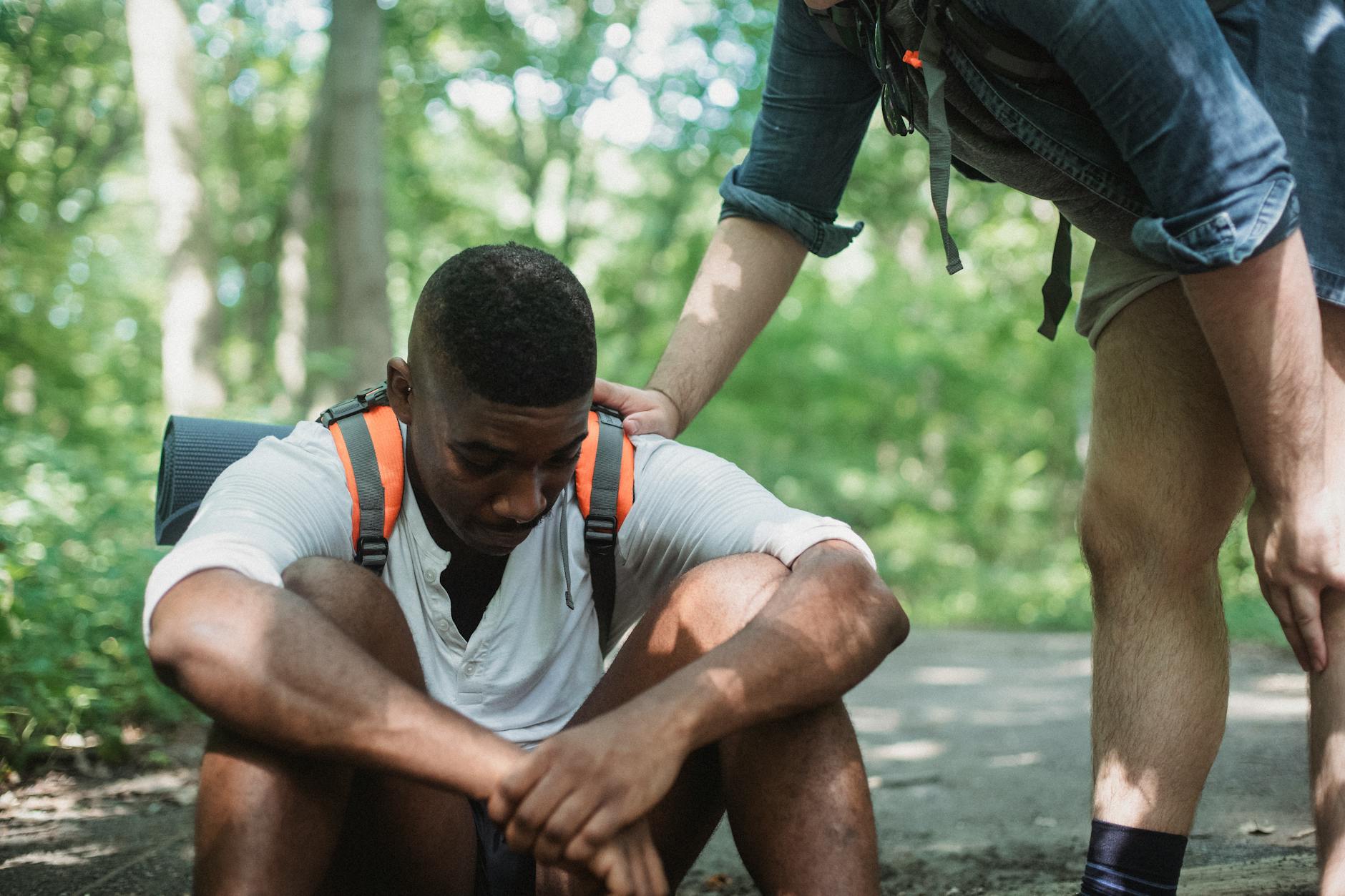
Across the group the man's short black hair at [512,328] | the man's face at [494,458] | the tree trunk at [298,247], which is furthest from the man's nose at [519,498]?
the tree trunk at [298,247]

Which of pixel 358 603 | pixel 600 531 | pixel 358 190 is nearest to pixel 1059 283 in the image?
pixel 600 531

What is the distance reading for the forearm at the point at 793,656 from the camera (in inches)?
73.2

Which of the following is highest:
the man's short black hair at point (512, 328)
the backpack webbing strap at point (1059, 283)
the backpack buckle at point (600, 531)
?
the backpack webbing strap at point (1059, 283)

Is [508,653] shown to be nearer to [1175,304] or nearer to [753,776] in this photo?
[753,776]

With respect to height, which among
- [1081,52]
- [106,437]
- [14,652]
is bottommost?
[106,437]

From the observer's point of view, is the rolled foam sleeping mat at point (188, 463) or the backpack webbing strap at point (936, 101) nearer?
the backpack webbing strap at point (936, 101)

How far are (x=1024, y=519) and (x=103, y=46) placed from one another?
14.6 m

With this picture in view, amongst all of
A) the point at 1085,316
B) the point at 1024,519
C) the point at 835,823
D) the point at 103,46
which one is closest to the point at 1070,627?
the point at 1024,519

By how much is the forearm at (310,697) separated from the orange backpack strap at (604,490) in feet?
2.17

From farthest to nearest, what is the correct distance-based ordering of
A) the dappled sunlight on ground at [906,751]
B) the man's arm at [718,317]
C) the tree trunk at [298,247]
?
the tree trunk at [298,247] < the dappled sunlight on ground at [906,751] < the man's arm at [718,317]

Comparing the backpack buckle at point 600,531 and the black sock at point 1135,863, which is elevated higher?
the backpack buckle at point 600,531

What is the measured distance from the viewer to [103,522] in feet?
17.3

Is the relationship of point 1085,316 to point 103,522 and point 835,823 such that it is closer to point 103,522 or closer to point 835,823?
point 835,823

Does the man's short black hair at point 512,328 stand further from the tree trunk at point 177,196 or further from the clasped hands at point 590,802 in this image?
the tree trunk at point 177,196
